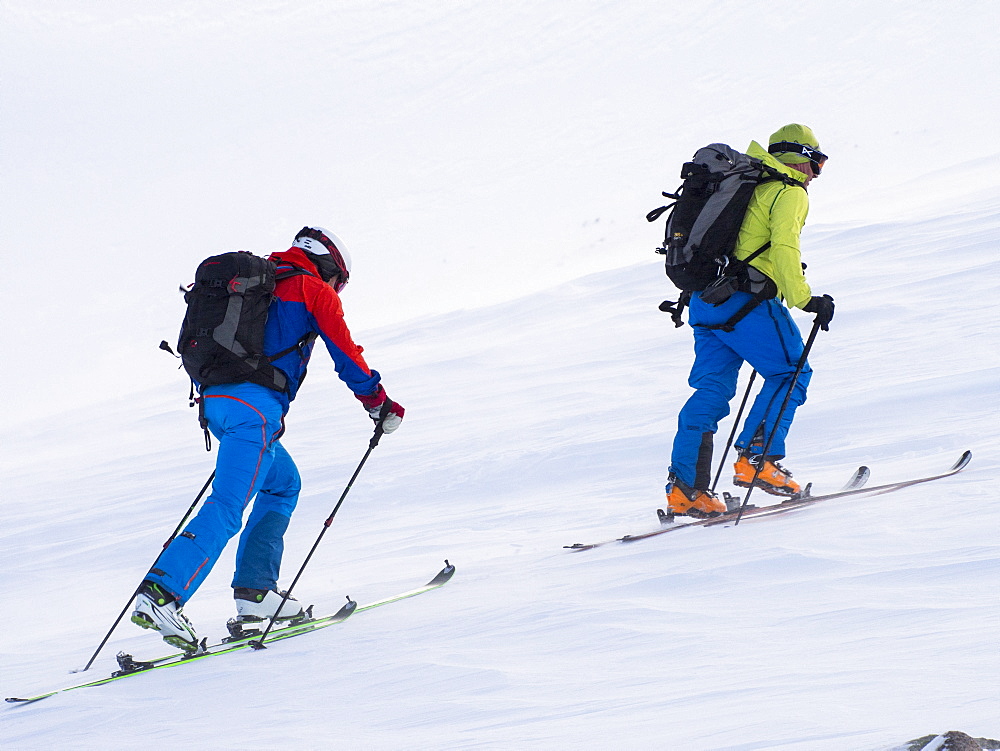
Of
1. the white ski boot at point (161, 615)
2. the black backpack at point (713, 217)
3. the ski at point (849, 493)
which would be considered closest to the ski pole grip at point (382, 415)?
the white ski boot at point (161, 615)

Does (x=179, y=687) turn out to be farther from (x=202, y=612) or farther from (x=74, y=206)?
(x=74, y=206)

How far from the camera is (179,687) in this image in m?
3.79

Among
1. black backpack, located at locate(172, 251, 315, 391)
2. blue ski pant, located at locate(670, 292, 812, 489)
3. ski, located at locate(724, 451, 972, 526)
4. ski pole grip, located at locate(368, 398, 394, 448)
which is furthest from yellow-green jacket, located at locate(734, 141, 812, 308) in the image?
black backpack, located at locate(172, 251, 315, 391)

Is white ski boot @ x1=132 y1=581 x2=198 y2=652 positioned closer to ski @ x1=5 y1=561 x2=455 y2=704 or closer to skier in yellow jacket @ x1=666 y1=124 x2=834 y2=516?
ski @ x1=5 y1=561 x2=455 y2=704

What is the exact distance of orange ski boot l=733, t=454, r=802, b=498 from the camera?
5293 millimetres

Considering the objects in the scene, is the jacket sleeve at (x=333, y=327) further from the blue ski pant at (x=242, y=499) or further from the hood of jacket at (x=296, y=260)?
the blue ski pant at (x=242, y=499)

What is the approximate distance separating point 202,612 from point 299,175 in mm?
57045

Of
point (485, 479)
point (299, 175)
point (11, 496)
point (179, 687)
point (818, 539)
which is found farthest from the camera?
point (299, 175)

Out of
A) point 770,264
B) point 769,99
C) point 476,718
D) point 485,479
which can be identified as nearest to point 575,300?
point 485,479

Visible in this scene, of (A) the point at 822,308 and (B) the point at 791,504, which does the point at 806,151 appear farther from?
(B) the point at 791,504

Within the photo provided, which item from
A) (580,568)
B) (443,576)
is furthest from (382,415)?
(580,568)

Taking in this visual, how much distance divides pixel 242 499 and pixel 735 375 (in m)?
2.57

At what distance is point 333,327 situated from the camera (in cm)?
443

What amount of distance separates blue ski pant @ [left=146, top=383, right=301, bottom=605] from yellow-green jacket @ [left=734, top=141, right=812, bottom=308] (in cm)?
233
